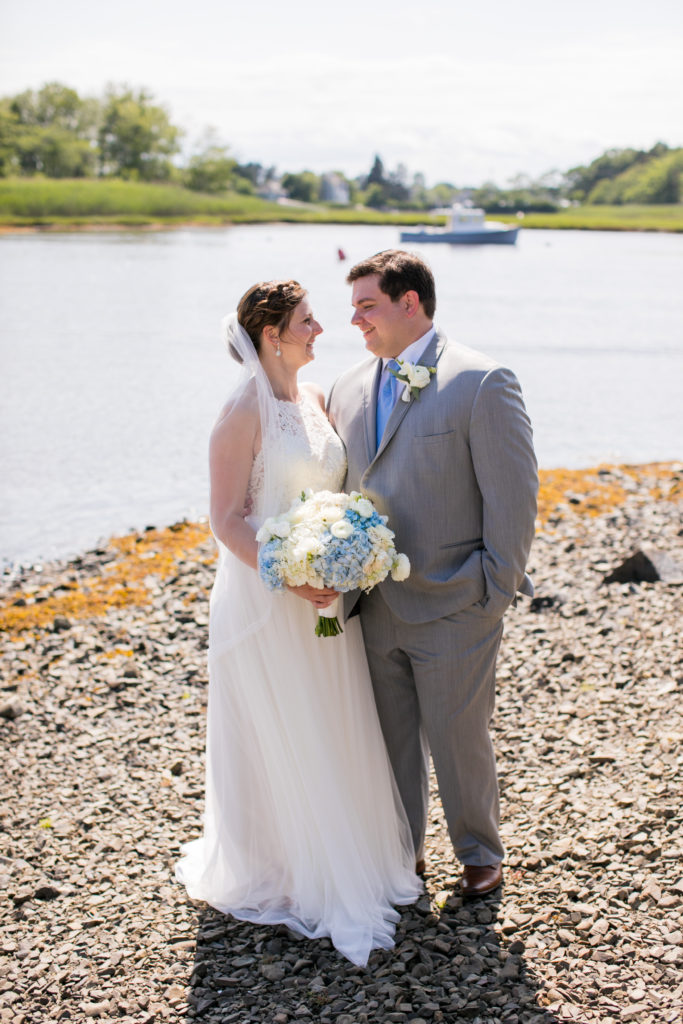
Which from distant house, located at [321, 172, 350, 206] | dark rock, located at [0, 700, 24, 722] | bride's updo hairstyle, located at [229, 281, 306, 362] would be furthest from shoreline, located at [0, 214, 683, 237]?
bride's updo hairstyle, located at [229, 281, 306, 362]

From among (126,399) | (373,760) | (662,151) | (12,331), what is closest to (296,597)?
(373,760)

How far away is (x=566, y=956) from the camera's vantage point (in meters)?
3.99

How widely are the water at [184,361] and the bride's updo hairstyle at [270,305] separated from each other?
7.56 m

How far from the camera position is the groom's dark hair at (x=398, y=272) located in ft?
13.1

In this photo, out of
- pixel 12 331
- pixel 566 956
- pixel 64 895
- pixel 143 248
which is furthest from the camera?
pixel 143 248

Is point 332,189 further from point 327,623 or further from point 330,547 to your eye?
point 330,547

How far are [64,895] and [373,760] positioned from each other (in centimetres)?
165

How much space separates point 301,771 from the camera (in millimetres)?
4273

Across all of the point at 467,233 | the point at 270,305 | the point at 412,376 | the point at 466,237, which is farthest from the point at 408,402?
the point at 466,237

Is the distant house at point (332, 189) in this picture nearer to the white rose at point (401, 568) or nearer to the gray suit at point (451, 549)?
the gray suit at point (451, 549)

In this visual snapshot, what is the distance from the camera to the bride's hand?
3.93 meters

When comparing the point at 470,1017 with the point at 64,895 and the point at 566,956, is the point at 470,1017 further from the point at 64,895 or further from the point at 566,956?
the point at 64,895

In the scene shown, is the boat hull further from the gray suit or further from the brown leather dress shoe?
the brown leather dress shoe

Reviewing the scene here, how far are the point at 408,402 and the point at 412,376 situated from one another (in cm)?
12
